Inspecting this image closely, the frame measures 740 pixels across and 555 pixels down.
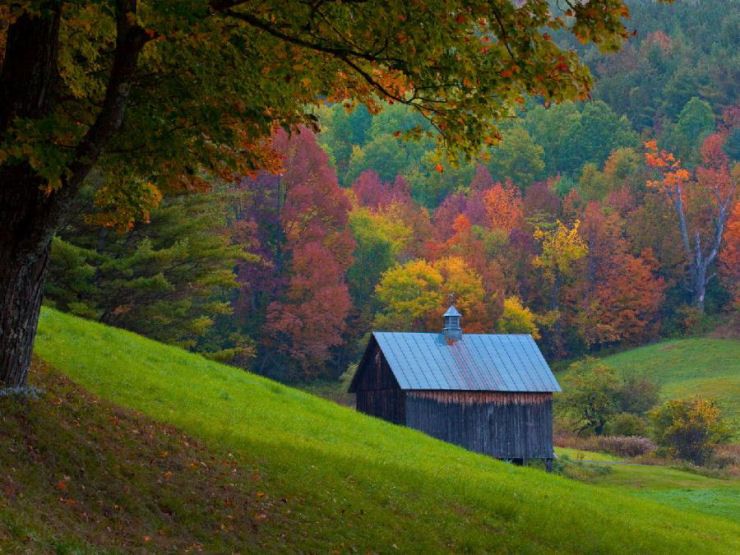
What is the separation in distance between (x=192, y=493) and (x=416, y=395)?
27428 mm

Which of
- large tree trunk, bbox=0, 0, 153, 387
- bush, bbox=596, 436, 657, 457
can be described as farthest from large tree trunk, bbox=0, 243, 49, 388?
bush, bbox=596, 436, 657, 457

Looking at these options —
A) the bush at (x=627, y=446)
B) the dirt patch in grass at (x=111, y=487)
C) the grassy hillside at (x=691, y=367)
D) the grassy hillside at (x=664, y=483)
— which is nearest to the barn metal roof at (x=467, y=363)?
the grassy hillside at (x=664, y=483)

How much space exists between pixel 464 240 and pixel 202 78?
63250mm

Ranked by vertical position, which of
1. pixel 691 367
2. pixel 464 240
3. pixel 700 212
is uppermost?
pixel 700 212

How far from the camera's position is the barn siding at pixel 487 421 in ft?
124

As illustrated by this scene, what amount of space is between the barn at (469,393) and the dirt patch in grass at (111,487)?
996 inches

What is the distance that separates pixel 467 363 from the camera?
3956 cm

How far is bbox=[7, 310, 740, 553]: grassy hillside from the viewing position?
38.5 feet

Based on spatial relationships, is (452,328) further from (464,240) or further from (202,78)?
(464,240)

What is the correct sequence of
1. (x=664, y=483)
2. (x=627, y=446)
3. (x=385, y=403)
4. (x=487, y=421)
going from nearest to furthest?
(x=664, y=483) → (x=487, y=421) → (x=385, y=403) → (x=627, y=446)

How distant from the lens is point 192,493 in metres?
10.7

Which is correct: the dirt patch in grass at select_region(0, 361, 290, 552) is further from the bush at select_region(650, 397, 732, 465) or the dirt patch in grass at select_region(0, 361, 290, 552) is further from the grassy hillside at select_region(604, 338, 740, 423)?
the grassy hillside at select_region(604, 338, 740, 423)

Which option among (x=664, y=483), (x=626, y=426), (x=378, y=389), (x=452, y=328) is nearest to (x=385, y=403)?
(x=378, y=389)

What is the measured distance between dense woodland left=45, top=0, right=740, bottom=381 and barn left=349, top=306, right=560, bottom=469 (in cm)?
634
